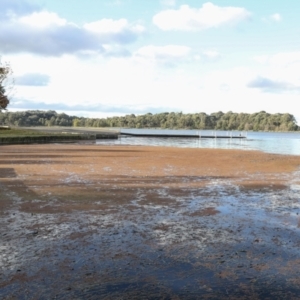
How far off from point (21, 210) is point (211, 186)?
6.96 metres

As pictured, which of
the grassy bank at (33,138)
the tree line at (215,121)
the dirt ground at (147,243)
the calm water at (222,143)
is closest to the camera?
the dirt ground at (147,243)

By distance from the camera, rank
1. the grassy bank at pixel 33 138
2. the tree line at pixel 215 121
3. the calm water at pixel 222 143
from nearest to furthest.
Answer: the grassy bank at pixel 33 138, the calm water at pixel 222 143, the tree line at pixel 215 121

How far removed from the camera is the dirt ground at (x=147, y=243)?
490 cm

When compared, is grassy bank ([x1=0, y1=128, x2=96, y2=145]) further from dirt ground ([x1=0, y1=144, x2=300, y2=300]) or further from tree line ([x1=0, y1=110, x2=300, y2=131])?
tree line ([x1=0, y1=110, x2=300, y2=131])

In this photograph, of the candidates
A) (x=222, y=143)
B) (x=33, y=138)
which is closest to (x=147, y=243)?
(x=33, y=138)

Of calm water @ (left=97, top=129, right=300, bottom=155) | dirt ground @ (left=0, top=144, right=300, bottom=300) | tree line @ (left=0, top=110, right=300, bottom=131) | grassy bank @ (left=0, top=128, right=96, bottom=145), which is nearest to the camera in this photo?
dirt ground @ (left=0, top=144, right=300, bottom=300)

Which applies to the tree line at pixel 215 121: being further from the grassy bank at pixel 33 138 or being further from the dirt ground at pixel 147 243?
the dirt ground at pixel 147 243

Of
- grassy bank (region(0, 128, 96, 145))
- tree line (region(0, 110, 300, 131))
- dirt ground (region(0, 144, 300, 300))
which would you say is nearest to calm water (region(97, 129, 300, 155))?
grassy bank (region(0, 128, 96, 145))

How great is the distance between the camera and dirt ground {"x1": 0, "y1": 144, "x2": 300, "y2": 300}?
4.90 m

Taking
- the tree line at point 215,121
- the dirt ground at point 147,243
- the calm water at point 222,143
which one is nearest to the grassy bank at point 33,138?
the calm water at point 222,143

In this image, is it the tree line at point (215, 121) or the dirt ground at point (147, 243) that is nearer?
the dirt ground at point (147, 243)

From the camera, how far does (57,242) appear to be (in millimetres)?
6668

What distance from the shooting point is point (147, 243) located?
6.69 m

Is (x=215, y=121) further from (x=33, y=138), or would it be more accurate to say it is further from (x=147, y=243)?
(x=147, y=243)
